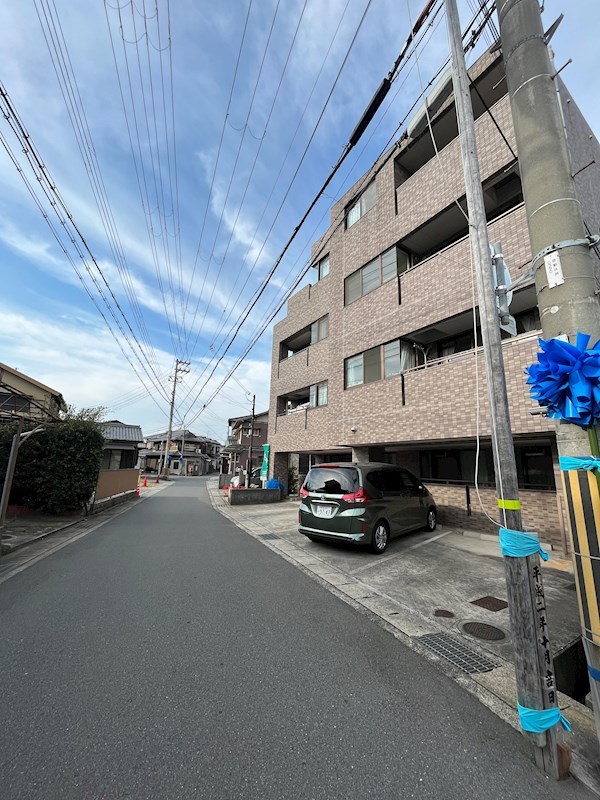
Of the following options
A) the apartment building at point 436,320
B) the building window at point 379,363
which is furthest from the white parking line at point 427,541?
the building window at point 379,363

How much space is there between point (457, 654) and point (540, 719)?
1281 millimetres

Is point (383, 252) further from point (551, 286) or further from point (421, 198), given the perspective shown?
point (551, 286)

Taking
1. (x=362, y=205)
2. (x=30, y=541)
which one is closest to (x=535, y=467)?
(x=362, y=205)

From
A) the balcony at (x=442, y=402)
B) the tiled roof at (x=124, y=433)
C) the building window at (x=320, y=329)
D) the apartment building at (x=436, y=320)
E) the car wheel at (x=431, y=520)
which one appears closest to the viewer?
the balcony at (x=442, y=402)

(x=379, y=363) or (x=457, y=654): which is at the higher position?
(x=379, y=363)

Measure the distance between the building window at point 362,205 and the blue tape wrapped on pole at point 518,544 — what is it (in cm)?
1222

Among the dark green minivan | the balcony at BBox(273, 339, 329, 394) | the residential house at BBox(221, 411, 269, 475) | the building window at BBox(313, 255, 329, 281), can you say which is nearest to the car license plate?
the dark green minivan

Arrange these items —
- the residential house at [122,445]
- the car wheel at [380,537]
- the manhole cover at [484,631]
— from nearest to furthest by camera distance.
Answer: the manhole cover at [484,631] → the car wheel at [380,537] → the residential house at [122,445]

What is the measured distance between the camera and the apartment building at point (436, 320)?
729cm

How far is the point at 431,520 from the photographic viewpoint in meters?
8.50

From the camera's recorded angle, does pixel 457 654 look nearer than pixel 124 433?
Yes

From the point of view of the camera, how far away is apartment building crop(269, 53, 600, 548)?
7.29 meters

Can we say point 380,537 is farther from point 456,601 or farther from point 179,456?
point 179,456

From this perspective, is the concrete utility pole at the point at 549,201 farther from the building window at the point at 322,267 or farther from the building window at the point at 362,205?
the building window at the point at 322,267
